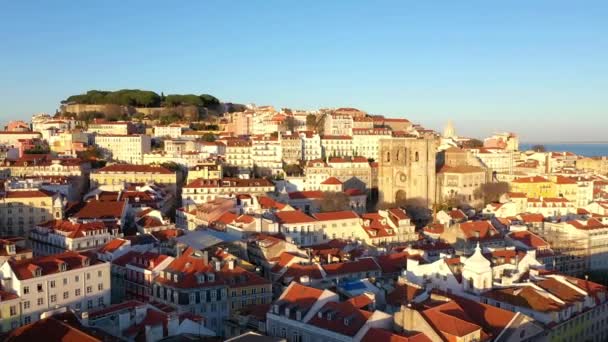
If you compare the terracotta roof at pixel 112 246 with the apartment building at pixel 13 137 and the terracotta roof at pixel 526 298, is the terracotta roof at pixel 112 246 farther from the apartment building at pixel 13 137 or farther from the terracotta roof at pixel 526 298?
the apartment building at pixel 13 137

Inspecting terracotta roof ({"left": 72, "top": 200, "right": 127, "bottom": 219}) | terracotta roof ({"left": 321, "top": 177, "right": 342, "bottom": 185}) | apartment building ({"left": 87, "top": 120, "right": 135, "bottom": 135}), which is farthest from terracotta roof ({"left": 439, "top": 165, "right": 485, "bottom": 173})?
apartment building ({"left": 87, "top": 120, "right": 135, "bottom": 135})

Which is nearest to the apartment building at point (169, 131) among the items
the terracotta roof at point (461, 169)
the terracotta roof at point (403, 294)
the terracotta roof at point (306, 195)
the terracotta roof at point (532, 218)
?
the terracotta roof at point (306, 195)

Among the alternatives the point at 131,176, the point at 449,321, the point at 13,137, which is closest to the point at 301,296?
the point at 449,321

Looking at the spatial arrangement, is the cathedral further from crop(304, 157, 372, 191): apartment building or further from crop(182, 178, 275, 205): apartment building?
crop(182, 178, 275, 205): apartment building

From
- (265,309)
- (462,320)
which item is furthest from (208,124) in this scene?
(462,320)

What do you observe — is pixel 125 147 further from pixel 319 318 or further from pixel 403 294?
pixel 319 318

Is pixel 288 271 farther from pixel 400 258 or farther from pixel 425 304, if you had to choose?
pixel 425 304
